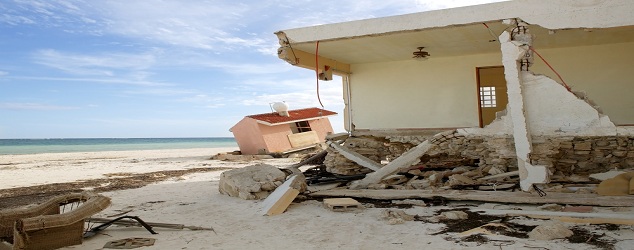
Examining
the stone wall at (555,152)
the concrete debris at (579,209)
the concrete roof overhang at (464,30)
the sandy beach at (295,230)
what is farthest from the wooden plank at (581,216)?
the concrete roof overhang at (464,30)

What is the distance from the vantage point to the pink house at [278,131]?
76.8ft

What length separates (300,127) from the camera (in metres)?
26.3

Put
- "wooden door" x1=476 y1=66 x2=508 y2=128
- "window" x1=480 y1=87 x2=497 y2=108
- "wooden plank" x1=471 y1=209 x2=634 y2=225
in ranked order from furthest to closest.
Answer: "window" x1=480 y1=87 x2=497 y2=108
"wooden door" x1=476 y1=66 x2=508 y2=128
"wooden plank" x1=471 y1=209 x2=634 y2=225

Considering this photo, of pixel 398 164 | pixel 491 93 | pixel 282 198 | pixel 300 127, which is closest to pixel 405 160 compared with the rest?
pixel 398 164

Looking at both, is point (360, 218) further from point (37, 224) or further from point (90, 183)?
point (90, 183)

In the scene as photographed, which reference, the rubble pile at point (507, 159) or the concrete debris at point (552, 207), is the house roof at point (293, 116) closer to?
the rubble pile at point (507, 159)

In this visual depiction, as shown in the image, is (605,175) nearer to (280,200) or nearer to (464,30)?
(464,30)

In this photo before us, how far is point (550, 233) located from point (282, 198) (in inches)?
164

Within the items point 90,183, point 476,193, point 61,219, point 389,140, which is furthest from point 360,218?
point 90,183

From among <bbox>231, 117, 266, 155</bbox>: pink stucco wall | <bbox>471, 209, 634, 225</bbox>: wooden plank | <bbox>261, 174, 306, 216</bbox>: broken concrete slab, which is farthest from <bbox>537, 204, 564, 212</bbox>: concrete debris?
<bbox>231, 117, 266, 155</bbox>: pink stucco wall

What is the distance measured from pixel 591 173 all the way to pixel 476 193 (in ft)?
10.9

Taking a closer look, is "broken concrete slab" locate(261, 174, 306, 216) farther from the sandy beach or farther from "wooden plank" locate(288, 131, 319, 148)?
"wooden plank" locate(288, 131, 319, 148)

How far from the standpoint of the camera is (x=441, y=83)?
11914mm

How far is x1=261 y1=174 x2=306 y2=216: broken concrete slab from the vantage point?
7.18 meters
